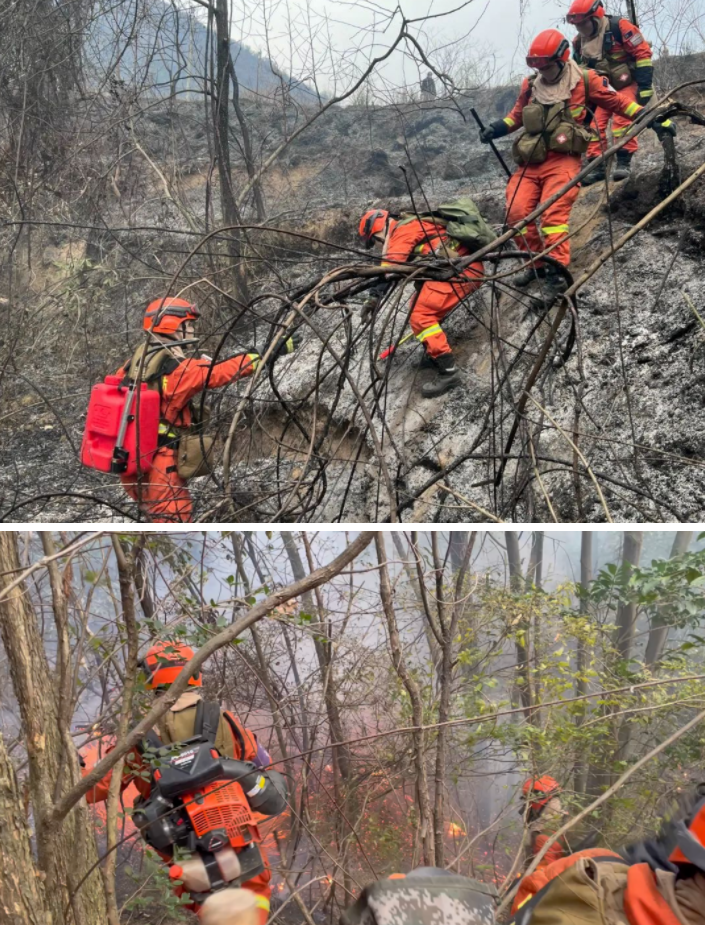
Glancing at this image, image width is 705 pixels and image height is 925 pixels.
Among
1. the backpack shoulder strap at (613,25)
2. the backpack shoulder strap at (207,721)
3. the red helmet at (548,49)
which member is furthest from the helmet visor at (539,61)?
the backpack shoulder strap at (207,721)

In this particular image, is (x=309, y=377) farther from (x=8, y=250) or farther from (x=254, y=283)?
(x=8, y=250)

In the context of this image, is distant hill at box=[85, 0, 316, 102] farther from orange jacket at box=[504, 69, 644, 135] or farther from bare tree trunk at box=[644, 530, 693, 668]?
bare tree trunk at box=[644, 530, 693, 668]

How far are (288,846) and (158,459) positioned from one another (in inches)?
42.3

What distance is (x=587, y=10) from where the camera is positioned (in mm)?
1433

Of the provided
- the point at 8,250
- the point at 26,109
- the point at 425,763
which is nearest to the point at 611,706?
the point at 425,763

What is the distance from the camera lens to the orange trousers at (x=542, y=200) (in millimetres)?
1509

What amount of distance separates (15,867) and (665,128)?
2.14 meters

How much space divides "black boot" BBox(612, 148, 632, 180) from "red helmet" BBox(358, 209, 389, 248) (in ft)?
1.76

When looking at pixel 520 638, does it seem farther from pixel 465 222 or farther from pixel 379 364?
pixel 465 222

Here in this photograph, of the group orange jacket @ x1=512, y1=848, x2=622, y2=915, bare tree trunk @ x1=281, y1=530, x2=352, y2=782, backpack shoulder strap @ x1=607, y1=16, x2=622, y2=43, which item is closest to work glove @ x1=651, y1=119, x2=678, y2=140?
backpack shoulder strap @ x1=607, y1=16, x2=622, y2=43

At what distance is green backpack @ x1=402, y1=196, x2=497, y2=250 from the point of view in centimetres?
154

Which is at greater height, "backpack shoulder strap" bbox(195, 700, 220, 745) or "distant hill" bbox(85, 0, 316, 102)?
"distant hill" bbox(85, 0, 316, 102)

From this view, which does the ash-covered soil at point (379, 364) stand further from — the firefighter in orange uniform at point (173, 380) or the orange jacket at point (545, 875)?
the orange jacket at point (545, 875)

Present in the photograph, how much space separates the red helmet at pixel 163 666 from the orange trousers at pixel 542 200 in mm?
1280
